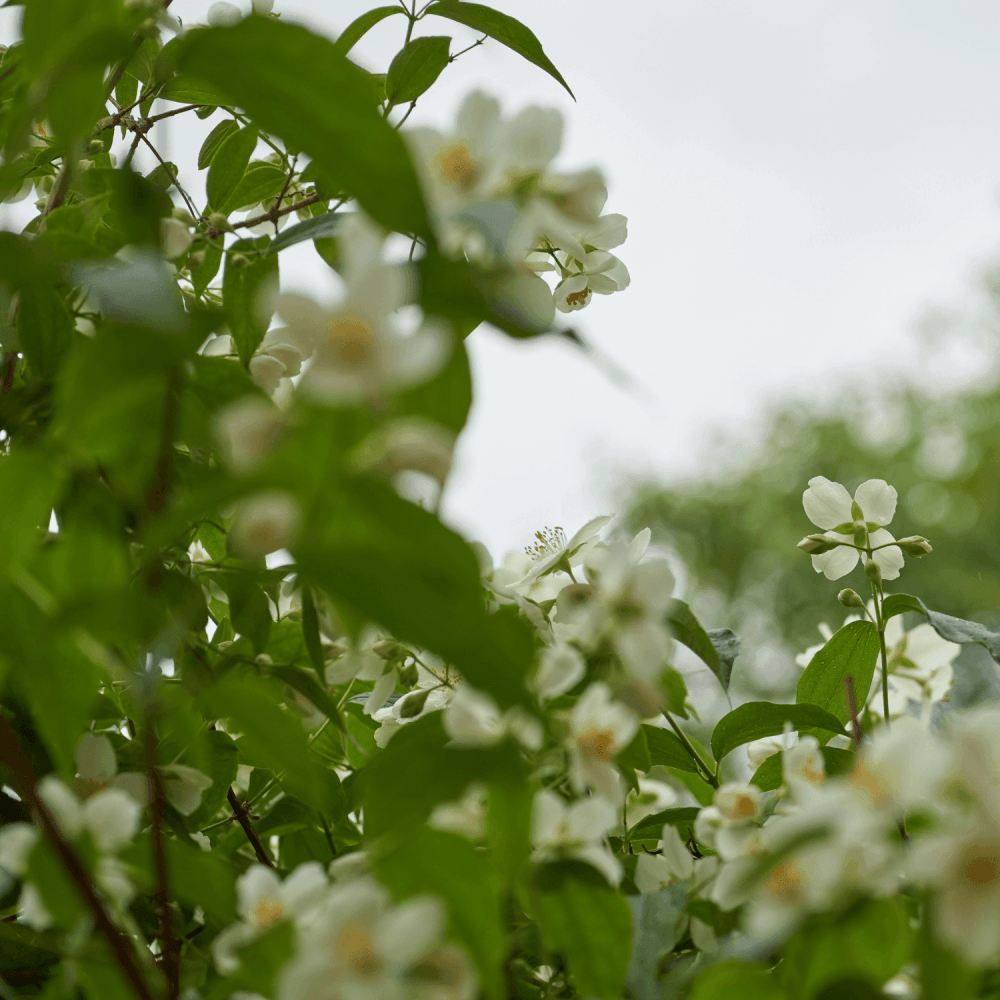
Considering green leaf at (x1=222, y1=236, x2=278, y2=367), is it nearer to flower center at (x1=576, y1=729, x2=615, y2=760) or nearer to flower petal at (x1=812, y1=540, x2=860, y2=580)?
flower center at (x1=576, y1=729, x2=615, y2=760)

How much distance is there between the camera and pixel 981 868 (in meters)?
0.27

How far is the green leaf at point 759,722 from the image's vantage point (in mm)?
581

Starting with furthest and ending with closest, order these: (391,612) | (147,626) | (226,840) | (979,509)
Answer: (979,509), (226,840), (147,626), (391,612)

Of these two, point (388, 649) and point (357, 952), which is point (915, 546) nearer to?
point (388, 649)

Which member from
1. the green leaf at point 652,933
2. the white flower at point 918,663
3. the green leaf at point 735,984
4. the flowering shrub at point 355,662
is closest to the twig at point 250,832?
the flowering shrub at point 355,662

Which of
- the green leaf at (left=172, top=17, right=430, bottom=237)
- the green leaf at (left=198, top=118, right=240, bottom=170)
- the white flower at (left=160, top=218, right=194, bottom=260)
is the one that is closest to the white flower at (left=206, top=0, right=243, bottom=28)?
the green leaf at (left=198, top=118, right=240, bottom=170)

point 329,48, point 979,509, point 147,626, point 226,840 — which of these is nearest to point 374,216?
point 329,48

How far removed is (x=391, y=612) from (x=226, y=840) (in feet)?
1.38

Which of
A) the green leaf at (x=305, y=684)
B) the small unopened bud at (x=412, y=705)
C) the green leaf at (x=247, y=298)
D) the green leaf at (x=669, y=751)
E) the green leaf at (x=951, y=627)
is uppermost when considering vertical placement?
the green leaf at (x=951, y=627)

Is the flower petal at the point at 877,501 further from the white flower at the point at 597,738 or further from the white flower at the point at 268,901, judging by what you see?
the white flower at the point at 268,901

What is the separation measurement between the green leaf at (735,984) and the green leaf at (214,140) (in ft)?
2.22

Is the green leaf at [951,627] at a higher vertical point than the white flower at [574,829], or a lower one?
higher

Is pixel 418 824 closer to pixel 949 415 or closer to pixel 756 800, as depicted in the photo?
pixel 756 800

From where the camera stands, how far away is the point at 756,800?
1.45ft
